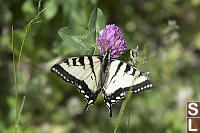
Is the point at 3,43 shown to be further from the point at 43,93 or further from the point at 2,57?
the point at 43,93

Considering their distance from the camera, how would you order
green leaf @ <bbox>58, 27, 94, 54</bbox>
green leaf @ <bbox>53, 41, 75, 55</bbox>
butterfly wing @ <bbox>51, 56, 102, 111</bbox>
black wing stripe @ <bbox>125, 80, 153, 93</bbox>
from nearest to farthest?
black wing stripe @ <bbox>125, 80, 153, 93</bbox> → butterfly wing @ <bbox>51, 56, 102, 111</bbox> → green leaf @ <bbox>58, 27, 94, 54</bbox> → green leaf @ <bbox>53, 41, 75, 55</bbox>

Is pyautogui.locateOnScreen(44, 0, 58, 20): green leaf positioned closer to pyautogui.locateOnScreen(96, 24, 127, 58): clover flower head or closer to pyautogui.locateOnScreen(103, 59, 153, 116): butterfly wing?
pyautogui.locateOnScreen(96, 24, 127, 58): clover flower head

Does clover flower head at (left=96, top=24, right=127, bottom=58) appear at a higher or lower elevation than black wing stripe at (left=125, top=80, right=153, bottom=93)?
higher

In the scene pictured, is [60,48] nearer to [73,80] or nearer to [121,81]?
[73,80]

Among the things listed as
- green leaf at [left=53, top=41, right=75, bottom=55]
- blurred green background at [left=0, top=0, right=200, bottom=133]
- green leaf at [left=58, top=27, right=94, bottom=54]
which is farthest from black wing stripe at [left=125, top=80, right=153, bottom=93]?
green leaf at [left=53, top=41, right=75, bottom=55]

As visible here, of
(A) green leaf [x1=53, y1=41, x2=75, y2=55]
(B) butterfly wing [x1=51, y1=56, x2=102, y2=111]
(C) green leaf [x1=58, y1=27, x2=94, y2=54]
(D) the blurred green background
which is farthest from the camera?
(D) the blurred green background

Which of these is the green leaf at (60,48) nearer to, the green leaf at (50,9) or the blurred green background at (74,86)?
the blurred green background at (74,86)

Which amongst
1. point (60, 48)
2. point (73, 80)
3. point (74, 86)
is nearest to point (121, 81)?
point (73, 80)

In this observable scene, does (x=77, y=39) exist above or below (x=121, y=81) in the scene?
above
